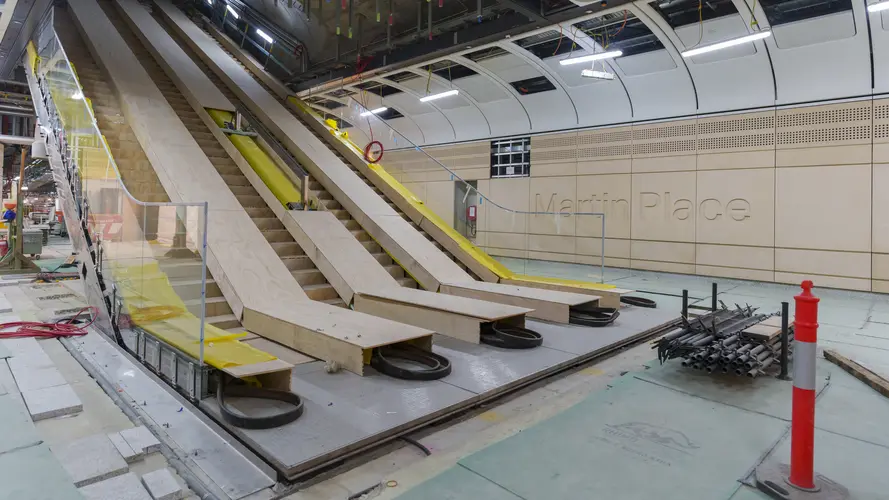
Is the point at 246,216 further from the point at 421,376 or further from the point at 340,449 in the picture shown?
the point at 340,449

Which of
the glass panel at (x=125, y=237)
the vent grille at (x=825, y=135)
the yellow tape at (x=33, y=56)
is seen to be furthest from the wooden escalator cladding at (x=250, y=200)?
the vent grille at (x=825, y=135)

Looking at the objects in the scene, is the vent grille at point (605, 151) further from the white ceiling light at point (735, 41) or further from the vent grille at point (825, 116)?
the white ceiling light at point (735, 41)

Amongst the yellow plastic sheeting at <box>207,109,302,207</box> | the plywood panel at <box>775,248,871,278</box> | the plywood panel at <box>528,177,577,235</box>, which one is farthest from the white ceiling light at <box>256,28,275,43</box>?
the plywood panel at <box>775,248,871,278</box>

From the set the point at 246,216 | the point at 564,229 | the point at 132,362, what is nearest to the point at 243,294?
the point at 132,362

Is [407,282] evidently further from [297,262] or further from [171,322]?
[171,322]

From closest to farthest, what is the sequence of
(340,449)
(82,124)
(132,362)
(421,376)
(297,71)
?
(340,449)
(421,376)
(132,362)
(82,124)
(297,71)

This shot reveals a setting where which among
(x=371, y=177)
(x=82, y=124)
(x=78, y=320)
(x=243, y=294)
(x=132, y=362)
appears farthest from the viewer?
(x=371, y=177)

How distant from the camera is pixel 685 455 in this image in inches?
104

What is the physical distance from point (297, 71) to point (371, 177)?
4813 millimetres

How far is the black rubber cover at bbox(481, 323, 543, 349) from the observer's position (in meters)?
4.47

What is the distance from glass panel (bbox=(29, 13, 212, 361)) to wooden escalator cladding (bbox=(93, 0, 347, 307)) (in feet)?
4.81

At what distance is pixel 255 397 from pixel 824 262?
917 centimetres

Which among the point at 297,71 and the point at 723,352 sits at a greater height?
the point at 297,71

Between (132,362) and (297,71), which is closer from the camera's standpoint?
(132,362)
